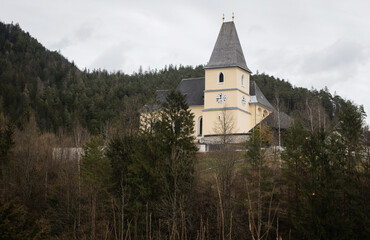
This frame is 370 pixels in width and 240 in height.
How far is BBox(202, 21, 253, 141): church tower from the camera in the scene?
51.9 metres

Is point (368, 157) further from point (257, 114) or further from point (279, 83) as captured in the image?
point (279, 83)

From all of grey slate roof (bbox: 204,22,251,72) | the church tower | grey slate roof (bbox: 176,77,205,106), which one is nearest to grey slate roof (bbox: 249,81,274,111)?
the church tower

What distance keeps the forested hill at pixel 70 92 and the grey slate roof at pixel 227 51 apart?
14.5 m

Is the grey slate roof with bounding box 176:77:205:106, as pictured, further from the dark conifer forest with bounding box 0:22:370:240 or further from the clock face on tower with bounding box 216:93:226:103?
the dark conifer forest with bounding box 0:22:370:240

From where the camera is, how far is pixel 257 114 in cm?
5600

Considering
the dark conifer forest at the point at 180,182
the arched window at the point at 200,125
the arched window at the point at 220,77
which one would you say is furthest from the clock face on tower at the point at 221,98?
the dark conifer forest at the point at 180,182

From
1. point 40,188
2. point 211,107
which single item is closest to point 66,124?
point 211,107

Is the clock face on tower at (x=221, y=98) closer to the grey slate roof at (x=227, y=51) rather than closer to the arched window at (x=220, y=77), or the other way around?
the arched window at (x=220, y=77)

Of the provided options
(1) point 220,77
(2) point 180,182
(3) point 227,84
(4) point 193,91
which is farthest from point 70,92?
(2) point 180,182

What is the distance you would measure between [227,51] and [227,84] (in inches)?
160

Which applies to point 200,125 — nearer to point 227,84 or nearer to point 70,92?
point 227,84

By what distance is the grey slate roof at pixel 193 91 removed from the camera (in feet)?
187

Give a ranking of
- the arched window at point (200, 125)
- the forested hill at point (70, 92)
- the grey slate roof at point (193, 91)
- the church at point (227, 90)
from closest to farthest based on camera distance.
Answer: the church at point (227, 90) → the arched window at point (200, 125) → the grey slate roof at point (193, 91) → the forested hill at point (70, 92)

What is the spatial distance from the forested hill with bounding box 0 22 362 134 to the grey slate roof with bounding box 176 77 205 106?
10960 millimetres
